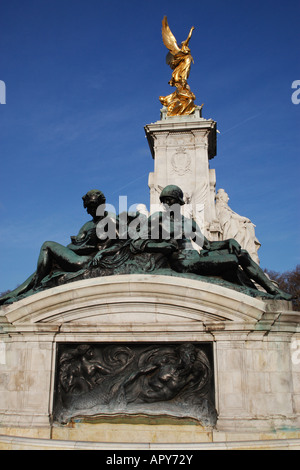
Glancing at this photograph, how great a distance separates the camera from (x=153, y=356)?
6957 millimetres

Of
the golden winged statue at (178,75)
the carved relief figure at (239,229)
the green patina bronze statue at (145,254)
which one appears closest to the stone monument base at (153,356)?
the green patina bronze statue at (145,254)

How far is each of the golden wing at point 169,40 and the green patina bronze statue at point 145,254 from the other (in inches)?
600

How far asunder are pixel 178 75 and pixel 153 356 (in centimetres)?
1653

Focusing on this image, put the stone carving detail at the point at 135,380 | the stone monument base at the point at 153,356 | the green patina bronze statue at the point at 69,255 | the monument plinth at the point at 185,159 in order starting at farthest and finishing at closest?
the monument plinth at the point at 185,159 < the green patina bronze statue at the point at 69,255 < the stone carving detail at the point at 135,380 < the stone monument base at the point at 153,356

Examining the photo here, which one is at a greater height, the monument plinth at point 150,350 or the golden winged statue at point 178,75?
the golden winged statue at point 178,75

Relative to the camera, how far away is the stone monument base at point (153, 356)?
6.45 m

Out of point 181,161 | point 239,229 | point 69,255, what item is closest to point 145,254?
point 69,255

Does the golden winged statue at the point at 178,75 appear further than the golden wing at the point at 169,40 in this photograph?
No

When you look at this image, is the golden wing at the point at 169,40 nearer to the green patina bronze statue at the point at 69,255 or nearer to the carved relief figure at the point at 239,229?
the carved relief figure at the point at 239,229

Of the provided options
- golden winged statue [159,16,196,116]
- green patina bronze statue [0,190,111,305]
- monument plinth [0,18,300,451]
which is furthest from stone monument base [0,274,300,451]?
golden winged statue [159,16,196,116]

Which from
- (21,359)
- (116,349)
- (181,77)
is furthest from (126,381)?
(181,77)

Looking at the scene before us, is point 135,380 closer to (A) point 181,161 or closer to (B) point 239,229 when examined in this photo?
(B) point 239,229

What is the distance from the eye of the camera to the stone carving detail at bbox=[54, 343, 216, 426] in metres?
6.70

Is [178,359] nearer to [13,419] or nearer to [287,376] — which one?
[287,376]
